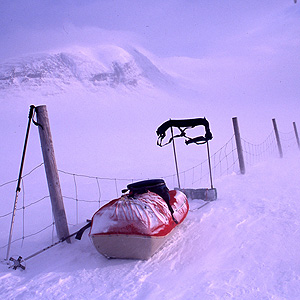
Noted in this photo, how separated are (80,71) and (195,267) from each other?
48020 millimetres

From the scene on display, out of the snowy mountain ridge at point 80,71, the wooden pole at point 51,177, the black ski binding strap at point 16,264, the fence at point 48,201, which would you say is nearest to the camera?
the black ski binding strap at point 16,264

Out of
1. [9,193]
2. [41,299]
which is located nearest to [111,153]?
[9,193]

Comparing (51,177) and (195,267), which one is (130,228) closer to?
(195,267)

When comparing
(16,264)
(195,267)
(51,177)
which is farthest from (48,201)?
(195,267)

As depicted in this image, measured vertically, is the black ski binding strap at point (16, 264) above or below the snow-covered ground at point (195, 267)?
above

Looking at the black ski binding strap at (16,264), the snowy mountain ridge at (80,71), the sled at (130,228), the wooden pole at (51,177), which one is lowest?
the black ski binding strap at (16,264)

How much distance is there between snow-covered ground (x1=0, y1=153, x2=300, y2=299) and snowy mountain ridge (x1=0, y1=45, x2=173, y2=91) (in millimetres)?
37574

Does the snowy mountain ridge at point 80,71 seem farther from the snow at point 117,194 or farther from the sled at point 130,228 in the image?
the sled at point 130,228

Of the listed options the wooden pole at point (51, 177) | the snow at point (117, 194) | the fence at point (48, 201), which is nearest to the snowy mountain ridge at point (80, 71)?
the snow at point (117, 194)

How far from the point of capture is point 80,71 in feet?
154

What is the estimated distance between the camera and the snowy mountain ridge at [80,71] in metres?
39.9

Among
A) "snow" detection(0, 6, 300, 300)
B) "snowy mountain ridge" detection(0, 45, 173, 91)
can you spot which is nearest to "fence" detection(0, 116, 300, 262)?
"snow" detection(0, 6, 300, 300)

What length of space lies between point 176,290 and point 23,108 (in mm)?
29836

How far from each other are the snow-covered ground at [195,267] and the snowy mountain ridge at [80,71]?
123ft
